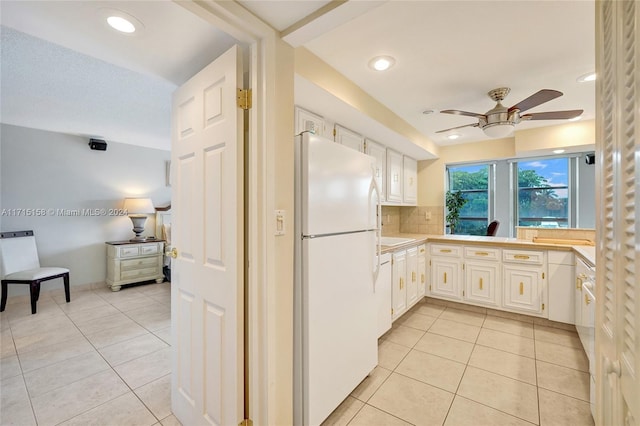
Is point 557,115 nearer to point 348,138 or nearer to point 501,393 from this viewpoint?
point 348,138

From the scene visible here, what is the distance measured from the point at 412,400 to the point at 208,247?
164 centimetres

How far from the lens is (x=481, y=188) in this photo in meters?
5.24

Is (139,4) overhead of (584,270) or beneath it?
overhead

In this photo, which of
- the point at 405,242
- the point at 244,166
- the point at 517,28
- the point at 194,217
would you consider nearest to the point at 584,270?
the point at 405,242

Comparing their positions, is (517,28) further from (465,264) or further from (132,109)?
(132,109)

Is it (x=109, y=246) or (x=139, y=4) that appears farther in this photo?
(x=109, y=246)

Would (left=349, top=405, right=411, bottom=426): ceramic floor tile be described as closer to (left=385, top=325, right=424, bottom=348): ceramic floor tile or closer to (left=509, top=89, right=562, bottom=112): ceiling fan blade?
(left=385, top=325, right=424, bottom=348): ceramic floor tile

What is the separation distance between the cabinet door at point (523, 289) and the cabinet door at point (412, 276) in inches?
39.2

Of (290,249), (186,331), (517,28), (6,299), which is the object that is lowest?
(6,299)

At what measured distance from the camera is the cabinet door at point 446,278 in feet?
11.2

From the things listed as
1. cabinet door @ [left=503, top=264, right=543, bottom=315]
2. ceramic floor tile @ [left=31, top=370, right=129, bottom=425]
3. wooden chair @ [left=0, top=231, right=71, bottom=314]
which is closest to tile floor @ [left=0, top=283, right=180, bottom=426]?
ceramic floor tile @ [left=31, top=370, right=129, bottom=425]

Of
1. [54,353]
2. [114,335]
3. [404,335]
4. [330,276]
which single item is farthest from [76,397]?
[404,335]

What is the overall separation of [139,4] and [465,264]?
374 cm

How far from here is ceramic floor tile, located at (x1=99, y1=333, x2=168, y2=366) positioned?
2.33 m
